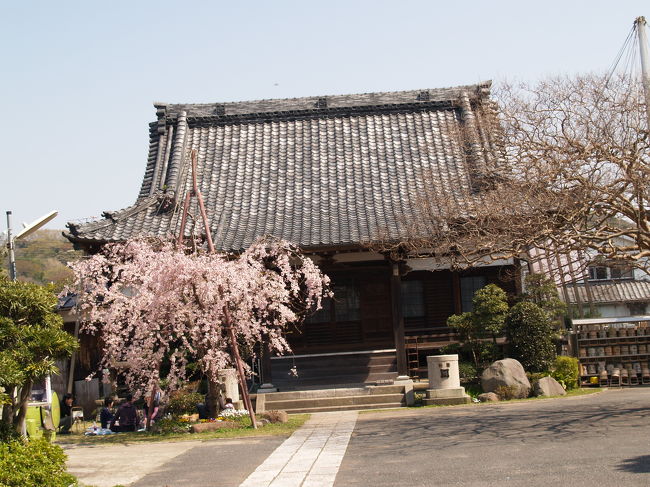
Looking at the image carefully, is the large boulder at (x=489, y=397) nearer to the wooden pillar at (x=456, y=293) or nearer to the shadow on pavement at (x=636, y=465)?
the wooden pillar at (x=456, y=293)

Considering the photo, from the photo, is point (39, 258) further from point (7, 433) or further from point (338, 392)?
point (7, 433)

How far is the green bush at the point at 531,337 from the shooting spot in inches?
796

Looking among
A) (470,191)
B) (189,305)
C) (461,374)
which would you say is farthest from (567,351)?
(189,305)

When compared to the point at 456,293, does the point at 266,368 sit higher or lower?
lower

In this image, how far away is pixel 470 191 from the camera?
925 inches

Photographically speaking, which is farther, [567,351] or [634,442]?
[567,351]

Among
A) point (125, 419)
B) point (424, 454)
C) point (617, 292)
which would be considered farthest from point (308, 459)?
point (617, 292)

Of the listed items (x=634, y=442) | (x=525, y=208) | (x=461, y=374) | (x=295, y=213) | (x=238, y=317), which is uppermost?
(x=295, y=213)

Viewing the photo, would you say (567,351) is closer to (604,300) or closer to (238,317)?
(238,317)

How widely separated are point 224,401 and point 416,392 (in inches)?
199

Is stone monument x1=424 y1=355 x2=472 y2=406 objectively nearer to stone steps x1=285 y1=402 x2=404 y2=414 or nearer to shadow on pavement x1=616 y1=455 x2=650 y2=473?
stone steps x1=285 y1=402 x2=404 y2=414

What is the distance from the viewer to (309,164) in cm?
2647

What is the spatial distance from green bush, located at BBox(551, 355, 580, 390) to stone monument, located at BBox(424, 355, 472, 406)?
287 cm

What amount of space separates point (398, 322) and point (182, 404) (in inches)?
256
